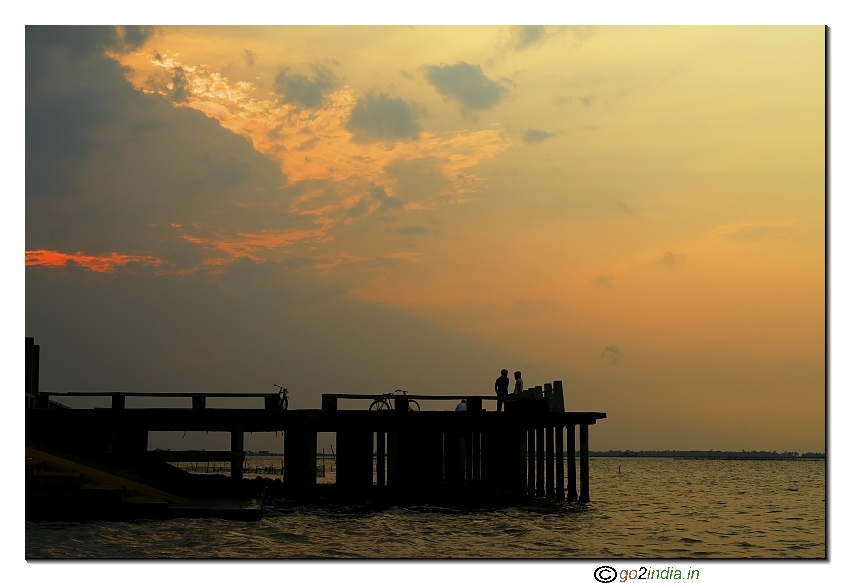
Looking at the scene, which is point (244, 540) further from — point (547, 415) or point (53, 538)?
point (547, 415)

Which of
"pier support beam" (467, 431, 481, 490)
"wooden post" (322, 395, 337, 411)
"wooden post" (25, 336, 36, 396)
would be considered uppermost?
"wooden post" (25, 336, 36, 396)

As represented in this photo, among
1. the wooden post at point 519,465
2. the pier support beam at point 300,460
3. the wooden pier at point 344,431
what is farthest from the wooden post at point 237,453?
the wooden post at point 519,465

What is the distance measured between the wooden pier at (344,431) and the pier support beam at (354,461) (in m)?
0.04

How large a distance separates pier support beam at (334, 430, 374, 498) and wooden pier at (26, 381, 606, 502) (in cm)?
4

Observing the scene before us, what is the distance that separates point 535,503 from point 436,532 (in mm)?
10757

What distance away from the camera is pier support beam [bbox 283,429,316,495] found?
3522 cm

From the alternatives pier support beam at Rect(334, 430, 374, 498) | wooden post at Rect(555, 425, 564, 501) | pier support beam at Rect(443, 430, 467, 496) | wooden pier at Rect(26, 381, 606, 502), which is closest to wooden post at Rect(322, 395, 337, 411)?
wooden pier at Rect(26, 381, 606, 502)

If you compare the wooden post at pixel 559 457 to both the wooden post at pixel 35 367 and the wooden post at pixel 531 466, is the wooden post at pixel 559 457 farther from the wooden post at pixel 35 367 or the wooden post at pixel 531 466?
the wooden post at pixel 35 367

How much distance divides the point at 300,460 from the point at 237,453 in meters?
2.56

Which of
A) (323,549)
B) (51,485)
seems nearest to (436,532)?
(323,549)

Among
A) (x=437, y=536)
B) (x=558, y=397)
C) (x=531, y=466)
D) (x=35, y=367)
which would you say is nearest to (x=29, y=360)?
(x=35, y=367)

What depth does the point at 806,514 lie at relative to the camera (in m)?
49.9

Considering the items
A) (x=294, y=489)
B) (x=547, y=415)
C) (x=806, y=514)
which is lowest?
(x=806, y=514)

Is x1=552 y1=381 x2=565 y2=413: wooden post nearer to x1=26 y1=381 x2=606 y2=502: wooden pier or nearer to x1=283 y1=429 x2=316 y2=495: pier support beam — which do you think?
x1=26 y1=381 x2=606 y2=502: wooden pier
